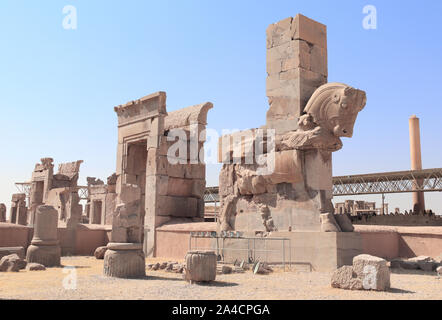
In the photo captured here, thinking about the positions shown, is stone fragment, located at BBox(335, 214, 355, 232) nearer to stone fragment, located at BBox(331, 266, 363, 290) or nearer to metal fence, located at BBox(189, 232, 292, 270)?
metal fence, located at BBox(189, 232, 292, 270)

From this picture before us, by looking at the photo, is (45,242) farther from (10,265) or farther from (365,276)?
(365,276)

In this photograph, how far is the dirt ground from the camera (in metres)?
5.70

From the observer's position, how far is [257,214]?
397 inches

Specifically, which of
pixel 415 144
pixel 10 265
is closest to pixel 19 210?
pixel 10 265

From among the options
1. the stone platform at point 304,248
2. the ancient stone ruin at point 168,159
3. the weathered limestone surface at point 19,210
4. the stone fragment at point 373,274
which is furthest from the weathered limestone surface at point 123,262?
the weathered limestone surface at point 19,210

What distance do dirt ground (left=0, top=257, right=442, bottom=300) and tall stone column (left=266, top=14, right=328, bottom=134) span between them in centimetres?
350

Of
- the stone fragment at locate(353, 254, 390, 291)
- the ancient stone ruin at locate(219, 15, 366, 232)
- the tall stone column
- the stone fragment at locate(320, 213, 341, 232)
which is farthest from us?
the tall stone column

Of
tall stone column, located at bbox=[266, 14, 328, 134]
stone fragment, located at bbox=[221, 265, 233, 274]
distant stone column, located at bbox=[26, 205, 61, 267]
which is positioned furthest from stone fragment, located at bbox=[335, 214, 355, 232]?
distant stone column, located at bbox=[26, 205, 61, 267]

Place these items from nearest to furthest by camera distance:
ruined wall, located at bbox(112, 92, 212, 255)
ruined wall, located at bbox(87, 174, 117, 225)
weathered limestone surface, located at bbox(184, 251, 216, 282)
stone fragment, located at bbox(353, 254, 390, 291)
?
stone fragment, located at bbox(353, 254, 390, 291), weathered limestone surface, located at bbox(184, 251, 216, 282), ruined wall, located at bbox(112, 92, 212, 255), ruined wall, located at bbox(87, 174, 117, 225)

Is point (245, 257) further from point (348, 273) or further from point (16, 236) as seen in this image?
point (16, 236)

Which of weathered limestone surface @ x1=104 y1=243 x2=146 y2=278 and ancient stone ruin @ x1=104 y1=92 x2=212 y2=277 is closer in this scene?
weathered limestone surface @ x1=104 y1=243 x2=146 y2=278

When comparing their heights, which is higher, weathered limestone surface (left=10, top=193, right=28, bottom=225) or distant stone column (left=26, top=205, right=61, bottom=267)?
weathered limestone surface (left=10, top=193, right=28, bottom=225)

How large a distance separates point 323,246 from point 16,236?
9419mm

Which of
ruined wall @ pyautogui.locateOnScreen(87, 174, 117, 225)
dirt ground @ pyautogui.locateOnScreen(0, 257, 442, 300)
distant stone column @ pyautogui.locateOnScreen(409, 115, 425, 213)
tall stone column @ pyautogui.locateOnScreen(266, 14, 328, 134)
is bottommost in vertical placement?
dirt ground @ pyautogui.locateOnScreen(0, 257, 442, 300)
